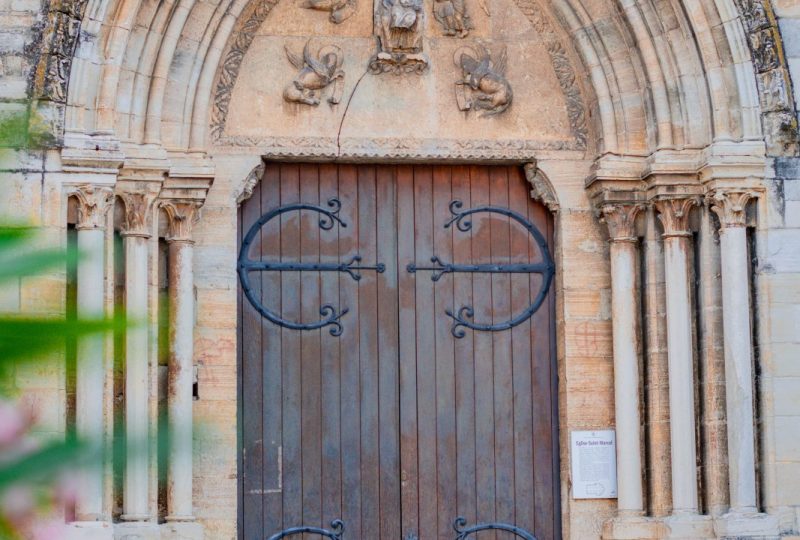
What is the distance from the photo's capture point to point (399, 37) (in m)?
6.40

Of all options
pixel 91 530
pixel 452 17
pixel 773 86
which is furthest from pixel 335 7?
pixel 91 530

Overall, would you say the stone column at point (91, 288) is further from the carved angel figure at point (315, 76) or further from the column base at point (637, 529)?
the column base at point (637, 529)

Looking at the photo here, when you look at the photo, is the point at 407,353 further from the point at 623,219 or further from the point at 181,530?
the point at 181,530

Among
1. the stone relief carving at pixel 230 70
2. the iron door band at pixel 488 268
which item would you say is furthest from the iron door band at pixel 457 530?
the stone relief carving at pixel 230 70

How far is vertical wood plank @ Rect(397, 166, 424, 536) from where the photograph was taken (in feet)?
21.0

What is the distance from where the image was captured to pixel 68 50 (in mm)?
5652

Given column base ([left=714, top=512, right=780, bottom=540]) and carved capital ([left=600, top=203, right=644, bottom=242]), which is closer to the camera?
column base ([left=714, top=512, right=780, bottom=540])

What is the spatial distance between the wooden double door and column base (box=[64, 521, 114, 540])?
90 centimetres

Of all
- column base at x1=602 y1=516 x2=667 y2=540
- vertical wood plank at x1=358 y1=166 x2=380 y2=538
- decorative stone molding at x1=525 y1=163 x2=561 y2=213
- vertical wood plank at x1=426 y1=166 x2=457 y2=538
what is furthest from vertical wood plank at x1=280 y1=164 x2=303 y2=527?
column base at x1=602 y1=516 x2=667 y2=540

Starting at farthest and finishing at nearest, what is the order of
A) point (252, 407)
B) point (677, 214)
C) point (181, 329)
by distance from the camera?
point (252, 407) < point (677, 214) < point (181, 329)

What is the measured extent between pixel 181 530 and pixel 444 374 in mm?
1499

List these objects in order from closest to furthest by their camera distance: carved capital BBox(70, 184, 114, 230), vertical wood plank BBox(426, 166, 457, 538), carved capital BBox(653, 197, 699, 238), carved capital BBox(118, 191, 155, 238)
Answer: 1. carved capital BBox(70, 184, 114, 230)
2. carved capital BBox(118, 191, 155, 238)
3. carved capital BBox(653, 197, 699, 238)
4. vertical wood plank BBox(426, 166, 457, 538)

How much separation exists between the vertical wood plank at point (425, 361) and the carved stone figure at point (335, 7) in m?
0.84

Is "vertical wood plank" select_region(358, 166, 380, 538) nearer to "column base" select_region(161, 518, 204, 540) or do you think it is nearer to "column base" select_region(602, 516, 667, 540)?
"column base" select_region(161, 518, 204, 540)
